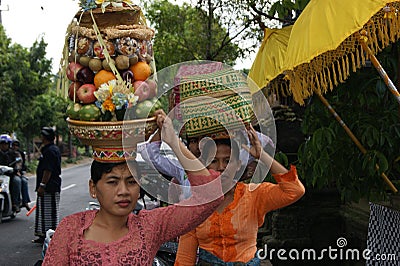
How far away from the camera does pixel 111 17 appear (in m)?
2.40

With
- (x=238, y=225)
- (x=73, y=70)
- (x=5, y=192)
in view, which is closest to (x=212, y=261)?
(x=238, y=225)

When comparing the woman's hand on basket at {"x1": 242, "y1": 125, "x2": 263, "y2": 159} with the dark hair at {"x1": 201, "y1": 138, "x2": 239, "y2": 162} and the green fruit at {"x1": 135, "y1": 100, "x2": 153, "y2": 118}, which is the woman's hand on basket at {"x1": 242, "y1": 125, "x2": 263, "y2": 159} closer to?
the dark hair at {"x1": 201, "y1": 138, "x2": 239, "y2": 162}

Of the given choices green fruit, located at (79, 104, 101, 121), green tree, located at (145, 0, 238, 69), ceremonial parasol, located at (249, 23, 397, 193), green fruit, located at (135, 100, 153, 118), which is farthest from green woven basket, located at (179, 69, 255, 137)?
green tree, located at (145, 0, 238, 69)

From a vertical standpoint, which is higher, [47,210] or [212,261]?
[212,261]

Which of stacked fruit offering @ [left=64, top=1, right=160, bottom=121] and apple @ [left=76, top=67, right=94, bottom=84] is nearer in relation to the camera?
stacked fruit offering @ [left=64, top=1, right=160, bottom=121]

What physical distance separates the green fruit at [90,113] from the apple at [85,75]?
147mm

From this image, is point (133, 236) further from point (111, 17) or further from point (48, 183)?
point (48, 183)

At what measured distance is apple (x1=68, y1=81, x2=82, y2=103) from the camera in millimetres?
2354

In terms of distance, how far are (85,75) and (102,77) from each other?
0.33 feet

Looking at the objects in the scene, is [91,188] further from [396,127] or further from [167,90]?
[396,127]

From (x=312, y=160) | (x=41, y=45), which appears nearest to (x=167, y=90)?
(x=312, y=160)

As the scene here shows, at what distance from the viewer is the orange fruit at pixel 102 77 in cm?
227

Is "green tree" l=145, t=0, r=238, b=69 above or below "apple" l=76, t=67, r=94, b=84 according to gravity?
above

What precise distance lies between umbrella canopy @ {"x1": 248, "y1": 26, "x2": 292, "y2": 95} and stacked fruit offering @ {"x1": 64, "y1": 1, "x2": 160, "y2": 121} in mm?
1607
